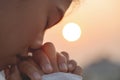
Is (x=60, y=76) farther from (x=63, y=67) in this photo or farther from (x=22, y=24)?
(x=22, y=24)

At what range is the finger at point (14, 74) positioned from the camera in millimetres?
1005

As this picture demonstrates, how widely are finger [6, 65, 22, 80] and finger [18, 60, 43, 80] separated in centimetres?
1

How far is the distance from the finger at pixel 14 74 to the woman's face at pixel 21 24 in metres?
0.02

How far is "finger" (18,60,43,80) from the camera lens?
1.01m

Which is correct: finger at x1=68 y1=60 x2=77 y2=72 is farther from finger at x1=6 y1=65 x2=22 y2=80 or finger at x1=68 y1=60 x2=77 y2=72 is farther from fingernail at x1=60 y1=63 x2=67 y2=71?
finger at x1=6 y1=65 x2=22 y2=80

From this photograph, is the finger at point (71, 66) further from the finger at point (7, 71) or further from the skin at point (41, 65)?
the finger at point (7, 71)

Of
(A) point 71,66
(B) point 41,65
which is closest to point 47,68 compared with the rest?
(B) point 41,65

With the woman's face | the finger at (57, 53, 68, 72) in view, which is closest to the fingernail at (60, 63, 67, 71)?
the finger at (57, 53, 68, 72)

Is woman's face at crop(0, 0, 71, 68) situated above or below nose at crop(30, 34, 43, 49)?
above

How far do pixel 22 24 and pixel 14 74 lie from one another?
14 centimetres

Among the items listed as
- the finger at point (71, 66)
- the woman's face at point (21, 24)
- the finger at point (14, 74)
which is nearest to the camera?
the woman's face at point (21, 24)

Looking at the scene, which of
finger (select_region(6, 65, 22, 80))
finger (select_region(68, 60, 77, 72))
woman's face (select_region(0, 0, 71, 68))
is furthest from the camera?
finger (select_region(68, 60, 77, 72))

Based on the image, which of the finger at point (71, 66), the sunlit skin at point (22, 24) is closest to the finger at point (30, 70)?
the sunlit skin at point (22, 24)

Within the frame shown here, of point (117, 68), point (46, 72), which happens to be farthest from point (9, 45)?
point (117, 68)
